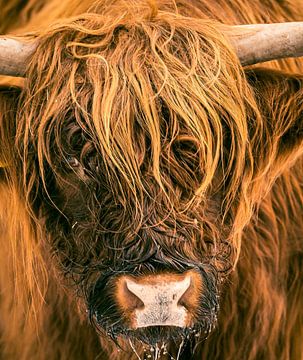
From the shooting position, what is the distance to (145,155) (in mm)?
4258

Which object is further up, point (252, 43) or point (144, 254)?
point (252, 43)

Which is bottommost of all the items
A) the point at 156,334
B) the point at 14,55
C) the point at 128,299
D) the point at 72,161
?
the point at 156,334

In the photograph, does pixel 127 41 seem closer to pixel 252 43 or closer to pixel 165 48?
pixel 165 48

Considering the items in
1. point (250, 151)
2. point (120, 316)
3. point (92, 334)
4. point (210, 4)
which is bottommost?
point (92, 334)

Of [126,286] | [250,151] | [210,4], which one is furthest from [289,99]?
[126,286]

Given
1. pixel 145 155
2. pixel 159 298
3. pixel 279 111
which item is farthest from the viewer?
pixel 279 111

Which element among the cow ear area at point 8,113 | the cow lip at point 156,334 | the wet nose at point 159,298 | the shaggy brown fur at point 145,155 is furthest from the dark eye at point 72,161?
the cow lip at point 156,334

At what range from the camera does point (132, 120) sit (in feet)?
13.9

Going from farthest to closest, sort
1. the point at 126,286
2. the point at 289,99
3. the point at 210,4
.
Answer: the point at 210,4, the point at 289,99, the point at 126,286

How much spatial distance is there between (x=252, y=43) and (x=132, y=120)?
46 cm

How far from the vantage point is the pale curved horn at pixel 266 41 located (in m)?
4.30

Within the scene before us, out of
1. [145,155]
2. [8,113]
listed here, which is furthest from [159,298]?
[8,113]

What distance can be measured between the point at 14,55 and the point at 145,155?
507mm

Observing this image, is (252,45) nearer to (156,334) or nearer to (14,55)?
(14,55)
